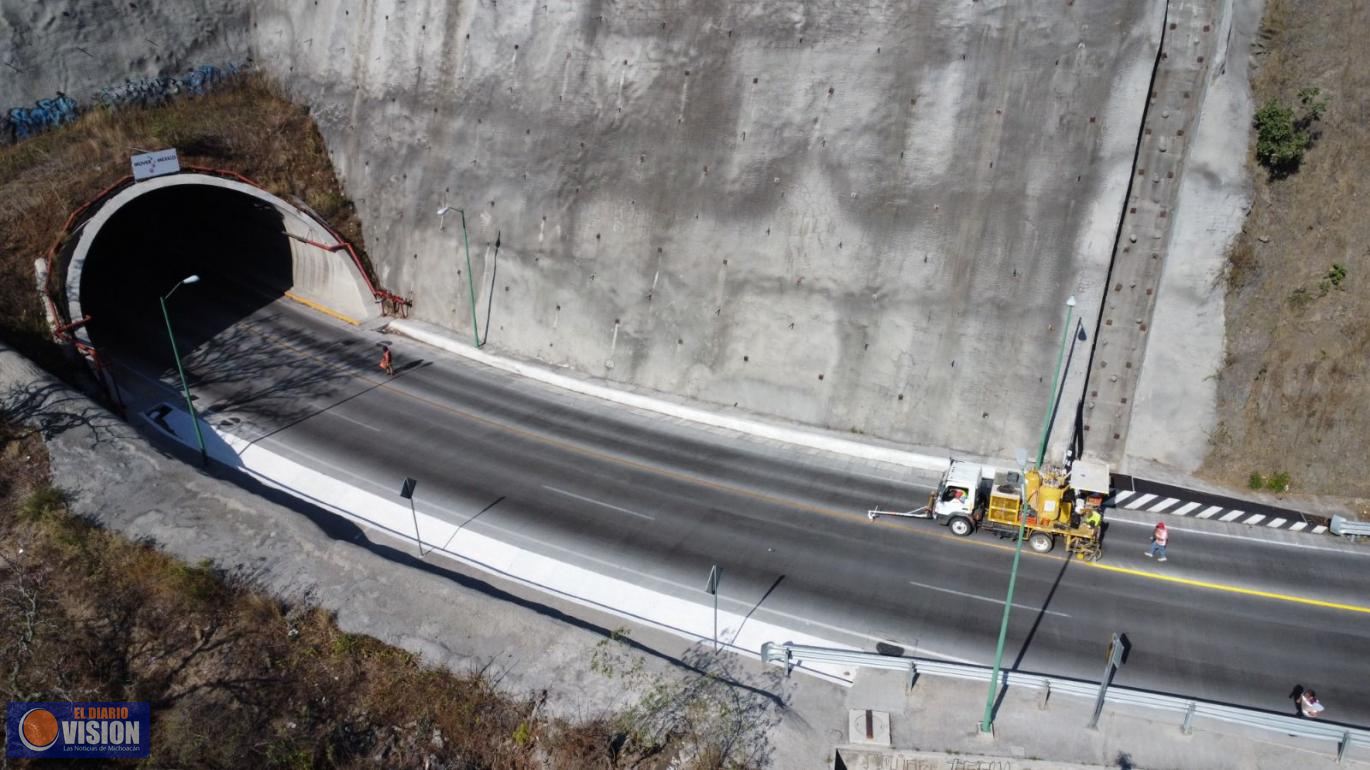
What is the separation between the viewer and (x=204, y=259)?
46.2m

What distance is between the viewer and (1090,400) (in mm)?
29938

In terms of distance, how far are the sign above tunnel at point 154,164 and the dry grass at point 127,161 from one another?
2.52m

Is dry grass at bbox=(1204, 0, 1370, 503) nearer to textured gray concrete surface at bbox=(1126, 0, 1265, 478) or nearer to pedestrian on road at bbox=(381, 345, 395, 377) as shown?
textured gray concrete surface at bbox=(1126, 0, 1265, 478)

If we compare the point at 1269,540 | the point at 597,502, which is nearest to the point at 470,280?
the point at 597,502

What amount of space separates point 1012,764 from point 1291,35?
81.1 ft

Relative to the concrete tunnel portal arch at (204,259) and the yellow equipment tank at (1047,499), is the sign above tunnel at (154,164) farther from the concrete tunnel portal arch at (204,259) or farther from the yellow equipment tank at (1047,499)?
the yellow equipment tank at (1047,499)

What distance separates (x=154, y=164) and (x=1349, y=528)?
45.8 meters

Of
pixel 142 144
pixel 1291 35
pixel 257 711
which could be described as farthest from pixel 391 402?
pixel 1291 35

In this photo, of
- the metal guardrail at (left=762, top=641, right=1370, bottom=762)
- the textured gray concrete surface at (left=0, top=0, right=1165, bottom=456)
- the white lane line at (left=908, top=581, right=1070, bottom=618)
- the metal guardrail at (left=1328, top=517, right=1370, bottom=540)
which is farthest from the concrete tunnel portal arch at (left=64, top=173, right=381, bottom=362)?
the metal guardrail at (left=1328, top=517, right=1370, bottom=540)

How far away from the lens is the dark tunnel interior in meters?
39.9

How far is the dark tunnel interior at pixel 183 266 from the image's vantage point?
39.9 m

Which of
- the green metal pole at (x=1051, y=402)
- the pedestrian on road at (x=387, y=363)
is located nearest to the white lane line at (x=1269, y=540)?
the green metal pole at (x=1051, y=402)

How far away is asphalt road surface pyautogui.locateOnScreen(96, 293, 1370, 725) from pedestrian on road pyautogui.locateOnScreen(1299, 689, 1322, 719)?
1.70 feet

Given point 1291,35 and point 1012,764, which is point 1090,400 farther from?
point 1012,764
